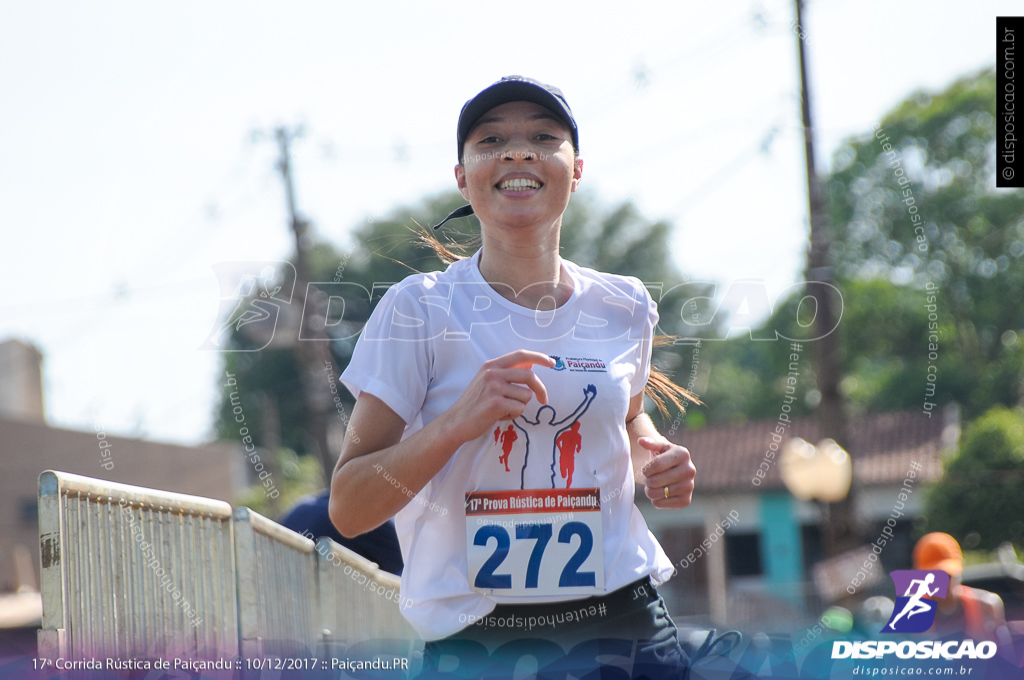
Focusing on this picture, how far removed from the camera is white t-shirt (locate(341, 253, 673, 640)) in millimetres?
1780

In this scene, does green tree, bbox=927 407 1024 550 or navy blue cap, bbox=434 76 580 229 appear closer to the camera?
navy blue cap, bbox=434 76 580 229

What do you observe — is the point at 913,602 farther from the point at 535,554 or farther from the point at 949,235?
the point at 949,235

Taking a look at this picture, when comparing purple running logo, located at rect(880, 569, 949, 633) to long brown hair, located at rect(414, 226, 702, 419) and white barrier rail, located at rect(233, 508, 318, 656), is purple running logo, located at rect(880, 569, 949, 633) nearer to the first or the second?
long brown hair, located at rect(414, 226, 702, 419)

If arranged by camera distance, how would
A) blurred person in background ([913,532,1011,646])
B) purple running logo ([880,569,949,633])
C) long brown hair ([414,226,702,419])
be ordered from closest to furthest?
long brown hair ([414,226,702,419]) < purple running logo ([880,569,949,633]) < blurred person in background ([913,532,1011,646])

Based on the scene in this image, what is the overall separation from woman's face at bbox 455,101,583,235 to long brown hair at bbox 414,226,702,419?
382 mm

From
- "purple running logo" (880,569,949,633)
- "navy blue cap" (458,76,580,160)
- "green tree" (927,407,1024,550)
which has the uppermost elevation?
"navy blue cap" (458,76,580,160)

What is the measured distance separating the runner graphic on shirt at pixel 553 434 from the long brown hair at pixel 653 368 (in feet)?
1.46

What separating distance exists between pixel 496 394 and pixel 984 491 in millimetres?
16695

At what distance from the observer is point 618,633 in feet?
6.14

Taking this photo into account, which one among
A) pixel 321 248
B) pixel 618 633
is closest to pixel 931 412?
pixel 321 248

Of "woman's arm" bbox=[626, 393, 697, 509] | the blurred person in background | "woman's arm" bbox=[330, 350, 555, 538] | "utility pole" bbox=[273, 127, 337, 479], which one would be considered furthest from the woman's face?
"utility pole" bbox=[273, 127, 337, 479]

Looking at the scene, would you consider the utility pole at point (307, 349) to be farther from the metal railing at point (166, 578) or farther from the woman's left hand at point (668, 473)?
the woman's left hand at point (668, 473)

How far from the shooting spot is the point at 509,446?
1789mm

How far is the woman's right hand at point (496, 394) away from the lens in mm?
1614
